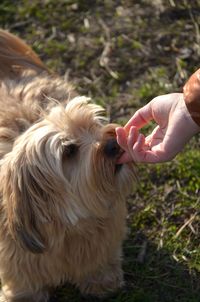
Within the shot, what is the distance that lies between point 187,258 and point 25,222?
3.61 ft

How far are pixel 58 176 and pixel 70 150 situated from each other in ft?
0.43

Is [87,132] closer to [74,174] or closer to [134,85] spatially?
[74,174]

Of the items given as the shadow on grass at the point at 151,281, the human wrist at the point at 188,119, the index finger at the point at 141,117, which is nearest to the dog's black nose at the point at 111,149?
the index finger at the point at 141,117

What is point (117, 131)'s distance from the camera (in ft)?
8.84

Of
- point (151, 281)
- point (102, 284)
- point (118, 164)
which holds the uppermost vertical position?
point (118, 164)

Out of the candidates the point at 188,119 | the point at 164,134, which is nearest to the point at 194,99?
the point at 188,119

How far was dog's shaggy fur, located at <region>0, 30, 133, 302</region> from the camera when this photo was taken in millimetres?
2734

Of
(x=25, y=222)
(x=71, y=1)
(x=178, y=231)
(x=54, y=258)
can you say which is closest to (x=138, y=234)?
(x=178, y=231)

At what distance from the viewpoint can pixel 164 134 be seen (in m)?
2.83

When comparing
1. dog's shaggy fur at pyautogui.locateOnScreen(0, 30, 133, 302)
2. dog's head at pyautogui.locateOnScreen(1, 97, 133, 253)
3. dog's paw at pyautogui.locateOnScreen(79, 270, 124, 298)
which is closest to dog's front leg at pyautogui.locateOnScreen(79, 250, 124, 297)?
dog's paw at pyautogui.locateOnScreen(79, 270, 124, 298)

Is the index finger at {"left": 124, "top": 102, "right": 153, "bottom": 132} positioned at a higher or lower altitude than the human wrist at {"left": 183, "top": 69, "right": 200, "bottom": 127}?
lower

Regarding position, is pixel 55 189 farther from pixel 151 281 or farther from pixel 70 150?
pixel 151 281

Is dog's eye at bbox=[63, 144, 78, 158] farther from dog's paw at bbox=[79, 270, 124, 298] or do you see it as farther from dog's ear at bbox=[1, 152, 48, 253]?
dog's paw at bbox=[79, 270, 124, 298]

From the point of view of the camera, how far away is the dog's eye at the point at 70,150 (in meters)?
2.78
